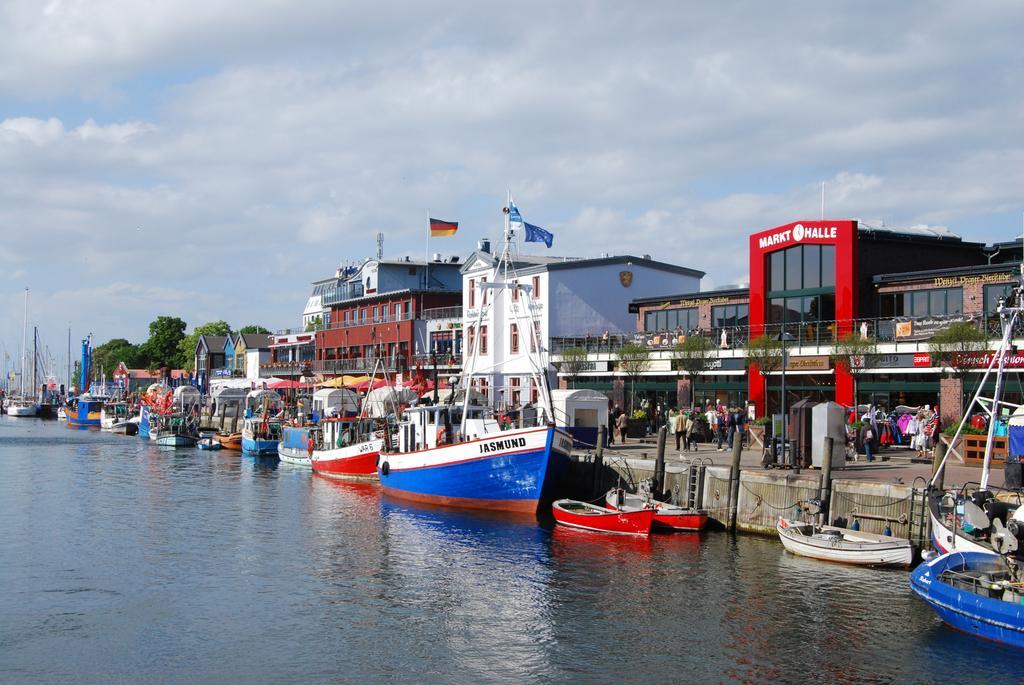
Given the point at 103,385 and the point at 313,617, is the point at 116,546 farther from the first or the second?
the point at 103,385

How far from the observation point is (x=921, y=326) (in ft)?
148

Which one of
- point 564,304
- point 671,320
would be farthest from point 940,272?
point 564,304

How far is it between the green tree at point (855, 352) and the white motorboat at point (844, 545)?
53.7 feet

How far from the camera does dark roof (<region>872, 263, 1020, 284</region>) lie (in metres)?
43.8

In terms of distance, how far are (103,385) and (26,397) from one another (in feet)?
134

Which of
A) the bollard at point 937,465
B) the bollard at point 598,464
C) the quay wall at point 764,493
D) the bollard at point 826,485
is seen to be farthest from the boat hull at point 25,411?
the bollard at point 937,465

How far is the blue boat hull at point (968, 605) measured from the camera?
21.4 meters

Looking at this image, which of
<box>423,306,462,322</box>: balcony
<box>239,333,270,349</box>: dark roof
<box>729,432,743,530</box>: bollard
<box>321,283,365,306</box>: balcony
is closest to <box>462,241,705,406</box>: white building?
<box>423,306,462,322</box>: balcony

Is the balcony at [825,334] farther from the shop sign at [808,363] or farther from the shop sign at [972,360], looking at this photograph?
the shop sign at [972,360]

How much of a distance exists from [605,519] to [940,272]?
22557mm

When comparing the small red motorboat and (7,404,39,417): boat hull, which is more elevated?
the small red motorboat

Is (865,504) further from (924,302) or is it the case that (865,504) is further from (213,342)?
(213,342)

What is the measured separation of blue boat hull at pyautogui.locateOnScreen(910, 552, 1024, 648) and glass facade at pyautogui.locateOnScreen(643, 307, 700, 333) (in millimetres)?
36052

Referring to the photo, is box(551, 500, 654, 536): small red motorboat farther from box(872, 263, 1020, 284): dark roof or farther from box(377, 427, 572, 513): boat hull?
A: box(872, 263, 1020, 284): dark roof
